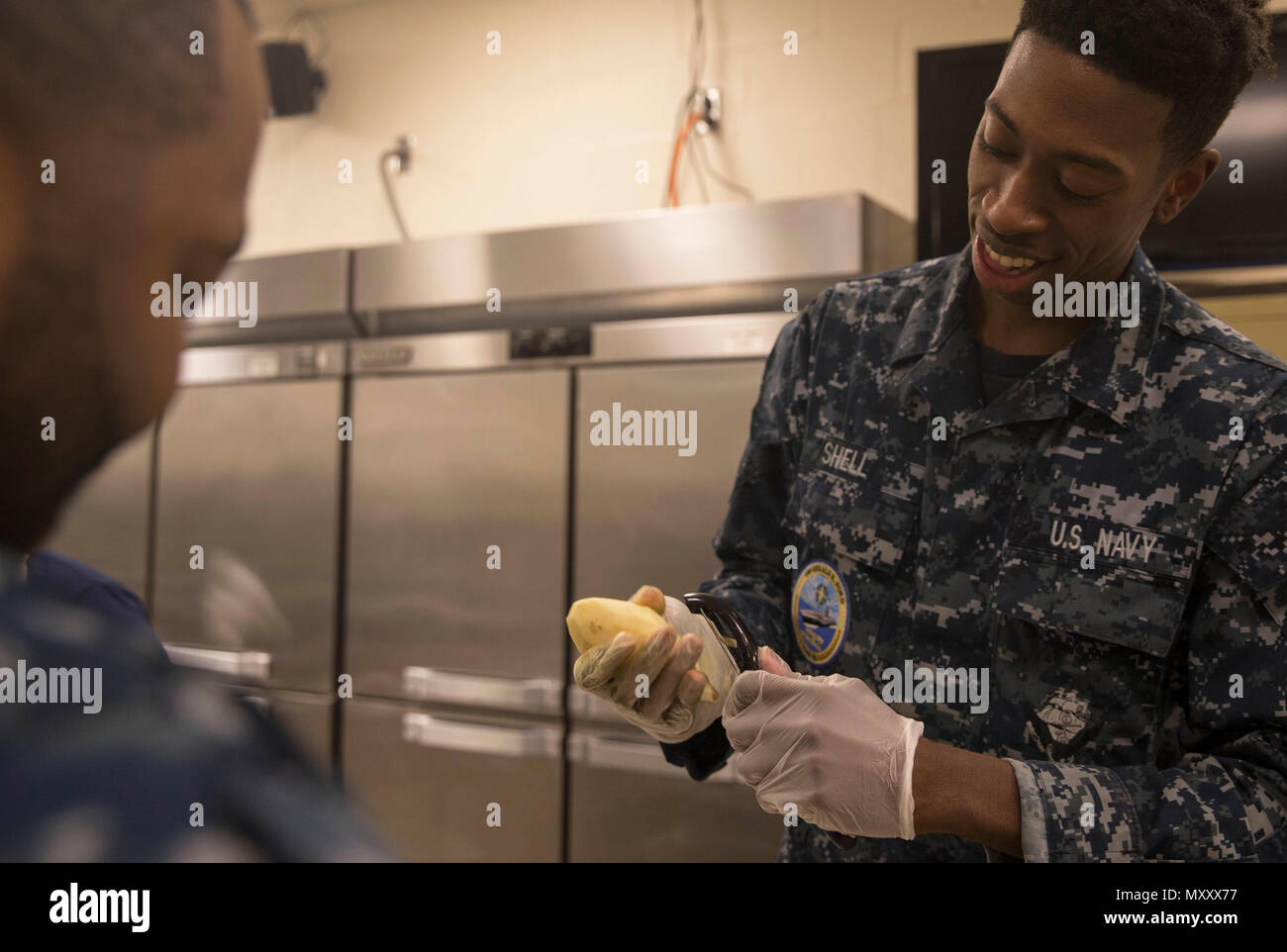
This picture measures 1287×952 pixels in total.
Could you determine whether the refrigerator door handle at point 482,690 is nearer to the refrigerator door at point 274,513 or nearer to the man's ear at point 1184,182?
the refrigerator door at point 274,513

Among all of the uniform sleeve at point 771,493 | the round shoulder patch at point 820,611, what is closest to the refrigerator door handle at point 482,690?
the uniform sleeve at point 771,493

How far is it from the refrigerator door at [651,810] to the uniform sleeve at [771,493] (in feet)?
2.48

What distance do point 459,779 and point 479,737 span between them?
0.42 feet

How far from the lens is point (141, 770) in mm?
192

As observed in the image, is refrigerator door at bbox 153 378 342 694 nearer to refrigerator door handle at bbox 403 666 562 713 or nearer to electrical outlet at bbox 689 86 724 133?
refrigerator door handle at bbox 403 666 562 713

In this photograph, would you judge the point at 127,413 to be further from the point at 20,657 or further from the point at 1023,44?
the point at 1023,44

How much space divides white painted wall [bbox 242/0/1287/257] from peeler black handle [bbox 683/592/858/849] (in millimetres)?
1539

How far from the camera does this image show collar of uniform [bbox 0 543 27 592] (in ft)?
0.73

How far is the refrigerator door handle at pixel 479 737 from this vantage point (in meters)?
2.02

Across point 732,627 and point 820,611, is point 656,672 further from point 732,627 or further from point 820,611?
point 820,611
